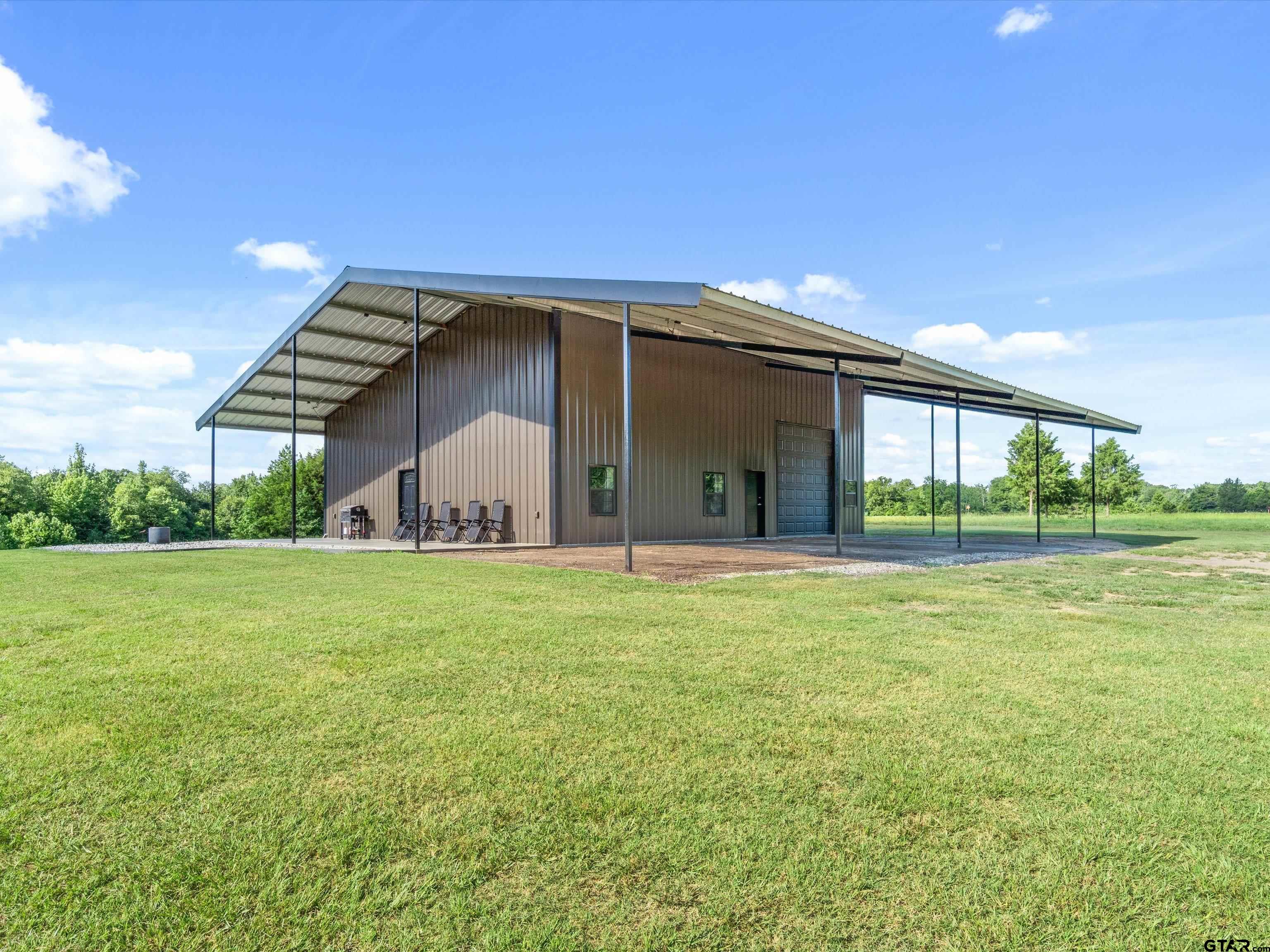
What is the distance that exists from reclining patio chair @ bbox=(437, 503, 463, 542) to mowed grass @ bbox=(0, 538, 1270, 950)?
39.0ft

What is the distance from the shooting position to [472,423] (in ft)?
56.7

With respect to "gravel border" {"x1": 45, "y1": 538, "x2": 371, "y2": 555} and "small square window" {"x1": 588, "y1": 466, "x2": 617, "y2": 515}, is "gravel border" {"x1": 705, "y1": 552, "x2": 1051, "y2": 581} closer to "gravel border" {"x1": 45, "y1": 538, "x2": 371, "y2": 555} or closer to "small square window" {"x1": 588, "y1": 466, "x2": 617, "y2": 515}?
"small square window" {"x1": 588, "y1": 466, "x2": 617, "y2": 515}

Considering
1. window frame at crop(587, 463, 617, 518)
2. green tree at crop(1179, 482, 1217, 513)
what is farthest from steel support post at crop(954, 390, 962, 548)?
green tree at crop(1179, 482, 1217, 513)

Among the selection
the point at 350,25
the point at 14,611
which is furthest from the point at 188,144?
the point at 14,611

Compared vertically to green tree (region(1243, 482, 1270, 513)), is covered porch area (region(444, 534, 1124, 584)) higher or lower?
lower

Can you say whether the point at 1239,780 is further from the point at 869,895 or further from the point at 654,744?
the point at 654,744

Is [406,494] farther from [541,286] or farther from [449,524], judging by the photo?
[541,286]

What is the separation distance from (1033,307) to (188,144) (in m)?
23.4

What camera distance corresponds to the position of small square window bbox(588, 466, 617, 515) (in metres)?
16.0

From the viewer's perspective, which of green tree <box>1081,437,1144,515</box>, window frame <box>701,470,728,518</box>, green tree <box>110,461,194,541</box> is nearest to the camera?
window frame <box>701,470,728,518</box>

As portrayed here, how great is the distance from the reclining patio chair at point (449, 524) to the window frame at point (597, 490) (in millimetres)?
3422

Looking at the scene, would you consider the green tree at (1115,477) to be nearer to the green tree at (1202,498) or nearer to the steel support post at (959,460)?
the green tree at (1202,498)

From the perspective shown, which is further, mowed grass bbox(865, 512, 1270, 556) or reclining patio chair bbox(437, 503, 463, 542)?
mowed grass bbox(865, 512, 1270, 556)

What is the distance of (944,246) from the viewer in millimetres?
19359
